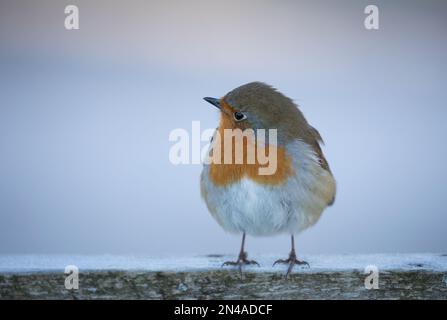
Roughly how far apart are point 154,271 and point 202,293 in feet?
0.52

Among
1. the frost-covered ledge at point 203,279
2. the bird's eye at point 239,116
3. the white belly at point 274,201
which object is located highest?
the bird's eye at point 239,116

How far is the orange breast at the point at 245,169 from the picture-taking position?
2168 millimetres

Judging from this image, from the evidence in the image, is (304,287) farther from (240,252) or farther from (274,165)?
(274,165)

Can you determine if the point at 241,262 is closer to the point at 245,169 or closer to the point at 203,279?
the point at 203,279

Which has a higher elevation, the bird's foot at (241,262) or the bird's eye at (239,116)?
the bird's eye at (239,116)

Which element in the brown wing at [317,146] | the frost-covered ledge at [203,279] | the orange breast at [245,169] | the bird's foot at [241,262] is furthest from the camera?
the brown wing at [317,146]

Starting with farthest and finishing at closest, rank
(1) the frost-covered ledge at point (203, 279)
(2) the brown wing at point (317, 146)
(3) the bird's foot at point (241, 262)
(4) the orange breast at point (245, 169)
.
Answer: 1. (2) the brown wing at point (317, 146)
2. (4) the orange breast at point (245, 169)
3. (3) the bird's foot at point (241, 262)
4. (1) the frost-covered ledge at point (203, 279)

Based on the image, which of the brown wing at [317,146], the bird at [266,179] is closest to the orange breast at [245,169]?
the bird at [266,179]

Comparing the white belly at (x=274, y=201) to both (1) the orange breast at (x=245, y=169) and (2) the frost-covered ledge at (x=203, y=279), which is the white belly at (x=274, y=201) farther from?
(2) the frost-covered ledge at (x=203, y=279)

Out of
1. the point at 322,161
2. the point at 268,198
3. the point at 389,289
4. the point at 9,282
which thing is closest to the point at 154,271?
the point at 9,282

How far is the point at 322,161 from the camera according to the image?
2.47m

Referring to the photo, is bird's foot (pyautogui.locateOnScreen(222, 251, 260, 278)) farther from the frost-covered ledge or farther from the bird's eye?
the bird's eye

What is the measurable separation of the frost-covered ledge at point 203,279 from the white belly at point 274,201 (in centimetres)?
29
